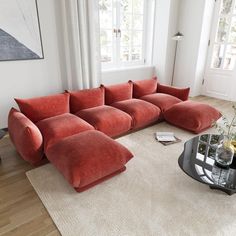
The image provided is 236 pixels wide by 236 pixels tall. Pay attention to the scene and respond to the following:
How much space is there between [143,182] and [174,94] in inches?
83.1

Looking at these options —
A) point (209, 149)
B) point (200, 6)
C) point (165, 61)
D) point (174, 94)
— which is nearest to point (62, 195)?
point (209, 149)

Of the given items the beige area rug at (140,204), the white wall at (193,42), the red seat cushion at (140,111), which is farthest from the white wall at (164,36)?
the beige area rug at (140,204)

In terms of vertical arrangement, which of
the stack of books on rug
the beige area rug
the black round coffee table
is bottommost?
the beige area rug

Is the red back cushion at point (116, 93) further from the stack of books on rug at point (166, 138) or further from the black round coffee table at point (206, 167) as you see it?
the black round coffee table at point (206, 167)

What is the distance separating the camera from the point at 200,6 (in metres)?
4.28

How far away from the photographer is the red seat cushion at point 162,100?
10.9 ft

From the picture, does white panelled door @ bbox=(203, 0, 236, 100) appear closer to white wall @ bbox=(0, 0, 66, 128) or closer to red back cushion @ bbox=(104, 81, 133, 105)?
Answer: red back cushion @ bbox=(104, 81, 133, 105)

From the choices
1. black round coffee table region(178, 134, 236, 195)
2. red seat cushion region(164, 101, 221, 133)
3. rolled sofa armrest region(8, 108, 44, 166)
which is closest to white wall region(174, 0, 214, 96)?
red seat cushion region(164, 101, 221, 133)

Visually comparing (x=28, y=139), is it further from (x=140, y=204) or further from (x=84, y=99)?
(x=140, y=204)

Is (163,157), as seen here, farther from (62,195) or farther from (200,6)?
(200,6)

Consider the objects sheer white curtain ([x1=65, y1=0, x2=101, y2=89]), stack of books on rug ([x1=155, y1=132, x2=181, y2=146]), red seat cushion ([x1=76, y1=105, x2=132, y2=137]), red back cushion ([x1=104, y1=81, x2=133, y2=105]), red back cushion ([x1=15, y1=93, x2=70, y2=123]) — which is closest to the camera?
red back cushion ([x1=15, y1=93, x2=70, y2=123])

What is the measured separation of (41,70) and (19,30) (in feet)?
2.04

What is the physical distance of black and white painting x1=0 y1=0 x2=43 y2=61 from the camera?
2.76m

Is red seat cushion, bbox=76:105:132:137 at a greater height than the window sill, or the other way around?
the window sill
